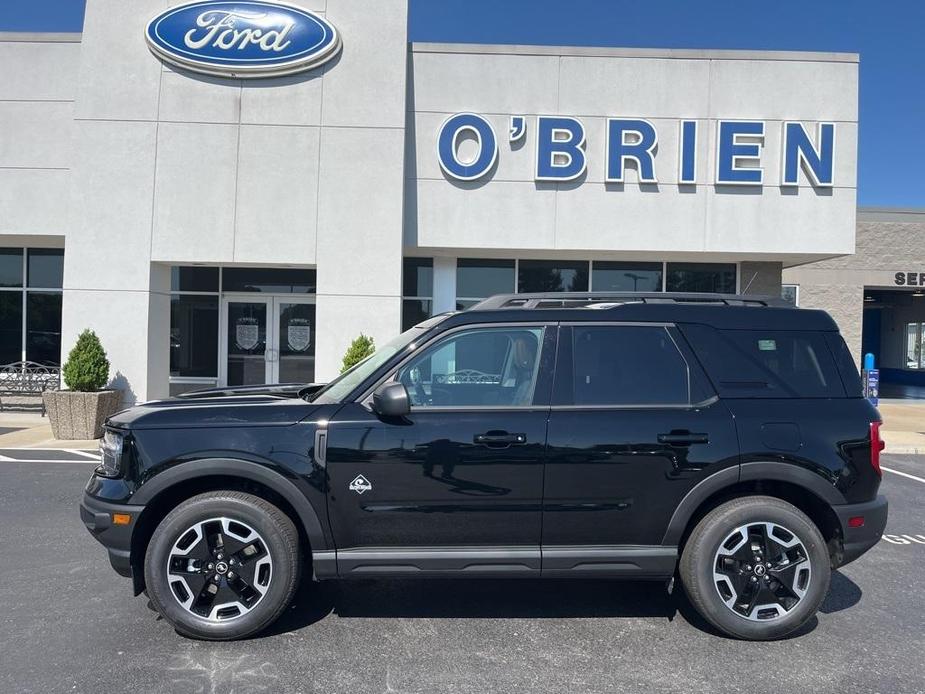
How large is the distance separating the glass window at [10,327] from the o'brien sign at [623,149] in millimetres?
9752

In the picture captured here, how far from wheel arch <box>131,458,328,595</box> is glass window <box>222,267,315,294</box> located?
33.0ft

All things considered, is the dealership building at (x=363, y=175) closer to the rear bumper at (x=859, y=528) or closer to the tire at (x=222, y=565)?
the tire at (x=222, y=565)

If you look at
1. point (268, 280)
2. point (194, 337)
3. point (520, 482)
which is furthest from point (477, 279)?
point (520, 482)

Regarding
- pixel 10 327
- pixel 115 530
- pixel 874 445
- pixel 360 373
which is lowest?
pixel 115 530

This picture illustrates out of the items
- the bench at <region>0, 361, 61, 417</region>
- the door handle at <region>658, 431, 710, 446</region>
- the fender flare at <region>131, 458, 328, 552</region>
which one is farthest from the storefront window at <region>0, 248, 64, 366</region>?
the door handle at <region>658, 431, 710, 446</region>

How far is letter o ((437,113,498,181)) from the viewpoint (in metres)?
12.4

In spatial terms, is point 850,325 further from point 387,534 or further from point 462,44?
point 387,534

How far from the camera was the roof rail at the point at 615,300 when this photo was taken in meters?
4.11

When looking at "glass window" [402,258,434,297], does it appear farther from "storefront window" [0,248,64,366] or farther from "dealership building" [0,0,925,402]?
"storefront window" [0,248,64,366]

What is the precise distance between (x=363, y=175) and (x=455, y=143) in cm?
191

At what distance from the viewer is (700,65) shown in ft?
41.1

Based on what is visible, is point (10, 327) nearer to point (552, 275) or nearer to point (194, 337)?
point (194, 337)

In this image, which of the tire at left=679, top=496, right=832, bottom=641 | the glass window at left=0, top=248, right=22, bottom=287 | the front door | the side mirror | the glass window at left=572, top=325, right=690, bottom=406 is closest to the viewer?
the side mirror

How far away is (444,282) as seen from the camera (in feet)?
44.9
